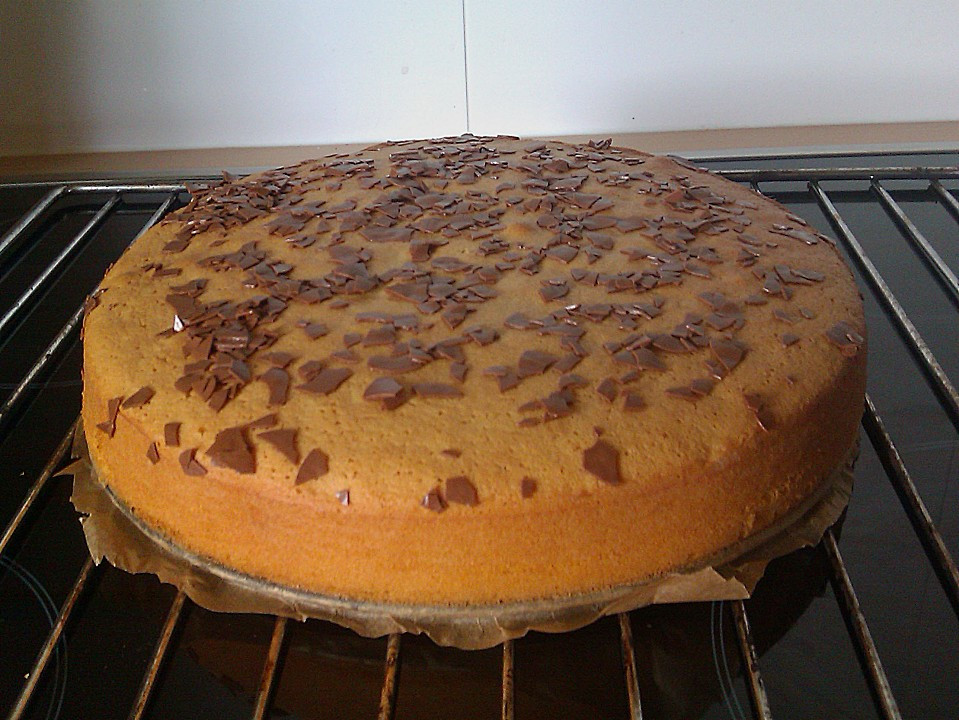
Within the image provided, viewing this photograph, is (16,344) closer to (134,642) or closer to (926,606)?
(134,642)

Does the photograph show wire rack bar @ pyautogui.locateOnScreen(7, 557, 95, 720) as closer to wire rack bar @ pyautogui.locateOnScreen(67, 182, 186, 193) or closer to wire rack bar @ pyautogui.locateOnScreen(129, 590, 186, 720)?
wire rack bar @ pyautogui.locateOnScreen(129, 590, 186, 720)

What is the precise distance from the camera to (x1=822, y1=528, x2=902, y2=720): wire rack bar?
886 mm

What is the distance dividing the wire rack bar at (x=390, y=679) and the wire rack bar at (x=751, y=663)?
336 mm

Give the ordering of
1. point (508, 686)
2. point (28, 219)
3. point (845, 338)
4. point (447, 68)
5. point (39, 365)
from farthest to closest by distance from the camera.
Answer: point (447, 68)
point (28, 219)
point (39, 365)
point (845, 338)
point (508, 686)

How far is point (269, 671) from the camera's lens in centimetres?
93

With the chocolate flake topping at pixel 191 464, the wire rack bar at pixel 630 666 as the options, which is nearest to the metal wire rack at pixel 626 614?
A: the wire rack bar at pixel 630 666

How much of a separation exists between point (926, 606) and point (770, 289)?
0.41 m

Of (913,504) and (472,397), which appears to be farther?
(913,504)

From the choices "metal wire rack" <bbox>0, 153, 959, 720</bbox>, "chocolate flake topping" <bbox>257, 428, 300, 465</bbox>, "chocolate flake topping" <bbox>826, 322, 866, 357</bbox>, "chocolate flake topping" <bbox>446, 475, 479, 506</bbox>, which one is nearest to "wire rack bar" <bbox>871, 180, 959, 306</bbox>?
"metal wire rack" <bbox>0, 153, 959, 720</bbox>

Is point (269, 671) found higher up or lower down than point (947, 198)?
lower down

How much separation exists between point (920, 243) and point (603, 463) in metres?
1.05

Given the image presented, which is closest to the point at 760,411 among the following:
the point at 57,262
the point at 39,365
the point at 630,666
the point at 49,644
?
the point at 630,666

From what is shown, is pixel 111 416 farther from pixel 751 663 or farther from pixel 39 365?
pixel 751 663

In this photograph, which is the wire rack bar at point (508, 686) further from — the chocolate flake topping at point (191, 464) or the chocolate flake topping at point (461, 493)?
the chocolate flake topping at point (191, 464)
